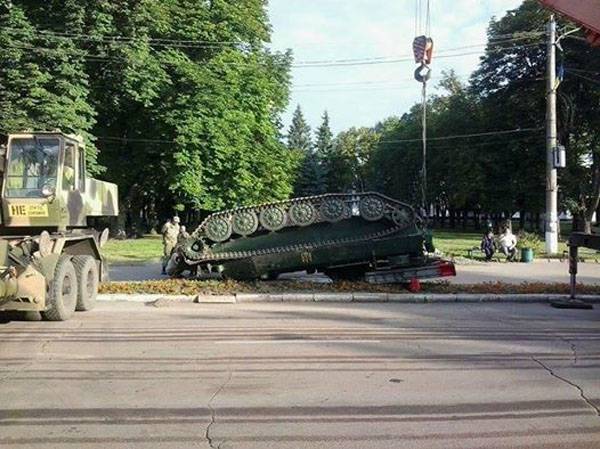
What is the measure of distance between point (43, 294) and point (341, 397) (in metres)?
5.97

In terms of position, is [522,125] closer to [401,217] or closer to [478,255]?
[478,255]

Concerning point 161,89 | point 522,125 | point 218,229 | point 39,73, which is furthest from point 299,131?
point 218,229

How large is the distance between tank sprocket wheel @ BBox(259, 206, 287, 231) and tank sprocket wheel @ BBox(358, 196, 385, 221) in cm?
185

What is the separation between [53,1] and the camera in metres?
30.0

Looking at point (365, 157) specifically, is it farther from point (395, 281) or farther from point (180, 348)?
point (180, 348)

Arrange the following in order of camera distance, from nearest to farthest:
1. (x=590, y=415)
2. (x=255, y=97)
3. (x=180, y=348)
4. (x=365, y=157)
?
(x=590, y=415), (x=180, y=348), (x=255, y=97), (x=365, y=157)

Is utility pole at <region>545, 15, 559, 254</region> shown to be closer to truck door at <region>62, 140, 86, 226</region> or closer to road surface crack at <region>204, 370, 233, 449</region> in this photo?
truck door at <region>62, 140, 86, 226</region>

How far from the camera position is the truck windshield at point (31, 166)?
11.1 m

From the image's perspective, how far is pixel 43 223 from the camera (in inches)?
436

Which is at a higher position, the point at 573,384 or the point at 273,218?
the point at 273,218

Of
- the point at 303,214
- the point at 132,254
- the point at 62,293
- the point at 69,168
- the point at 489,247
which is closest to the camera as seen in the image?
the point at 62,293

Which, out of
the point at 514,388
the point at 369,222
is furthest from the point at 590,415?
the point at 369,222

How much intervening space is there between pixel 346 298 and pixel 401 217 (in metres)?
2.73

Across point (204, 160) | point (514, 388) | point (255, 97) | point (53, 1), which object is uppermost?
point (53, 1)
